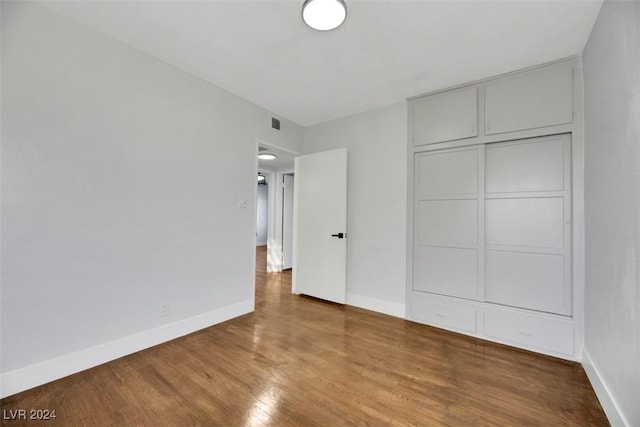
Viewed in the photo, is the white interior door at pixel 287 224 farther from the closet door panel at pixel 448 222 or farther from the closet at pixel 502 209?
the closet door panel at pixel 448 222

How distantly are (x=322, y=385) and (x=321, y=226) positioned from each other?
7.39 feet

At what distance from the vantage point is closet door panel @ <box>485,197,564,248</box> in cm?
234

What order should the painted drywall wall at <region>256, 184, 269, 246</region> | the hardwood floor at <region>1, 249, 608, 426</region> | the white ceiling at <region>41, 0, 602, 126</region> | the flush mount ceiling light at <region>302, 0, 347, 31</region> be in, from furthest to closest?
the painted drywall wall at <region>256, 184, 269, 246</region>
the white ceiling at <region>41, 0, 602, 126</region>
the flush mount ceiling light at <region>302, 0, 347, 31</region>
the hardwood floor at <region>1, 249, 608, 426</region>

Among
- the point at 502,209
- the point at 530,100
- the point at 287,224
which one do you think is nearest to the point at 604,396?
the point at 502,209

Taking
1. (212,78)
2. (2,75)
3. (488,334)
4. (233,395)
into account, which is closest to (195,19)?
(212,78)

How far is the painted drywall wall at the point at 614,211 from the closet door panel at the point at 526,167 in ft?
0.79

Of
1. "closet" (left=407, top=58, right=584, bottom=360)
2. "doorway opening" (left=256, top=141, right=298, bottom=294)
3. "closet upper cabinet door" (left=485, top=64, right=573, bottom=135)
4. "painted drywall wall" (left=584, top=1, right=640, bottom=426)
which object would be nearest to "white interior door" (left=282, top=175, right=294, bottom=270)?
"doorway opening" (left=256, top=141, right=298, bottom=294)

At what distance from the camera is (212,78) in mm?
2783

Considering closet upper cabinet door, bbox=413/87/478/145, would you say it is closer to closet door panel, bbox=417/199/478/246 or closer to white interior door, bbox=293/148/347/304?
closet door panel, bbox=417/199/478/246

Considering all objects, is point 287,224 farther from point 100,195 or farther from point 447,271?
point 100,195

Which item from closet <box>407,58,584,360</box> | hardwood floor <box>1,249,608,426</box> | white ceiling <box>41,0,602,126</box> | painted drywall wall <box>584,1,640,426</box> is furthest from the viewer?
closet <box>407,58,584,360</box>

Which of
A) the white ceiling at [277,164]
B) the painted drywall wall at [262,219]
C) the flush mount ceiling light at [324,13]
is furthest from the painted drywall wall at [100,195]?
the painted drywall wall at [262,219]

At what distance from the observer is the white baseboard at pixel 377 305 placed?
318 cm

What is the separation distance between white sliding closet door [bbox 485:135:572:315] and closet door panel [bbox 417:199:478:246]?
143mm
